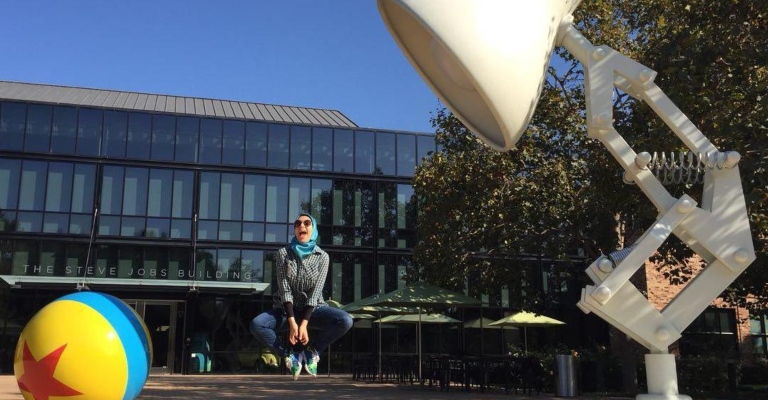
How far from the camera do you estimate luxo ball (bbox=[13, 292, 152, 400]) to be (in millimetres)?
7250

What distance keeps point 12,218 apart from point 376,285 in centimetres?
1261

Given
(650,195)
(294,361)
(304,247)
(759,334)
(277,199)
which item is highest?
(277,199)

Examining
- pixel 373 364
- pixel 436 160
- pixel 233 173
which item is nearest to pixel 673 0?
pixel 436 160

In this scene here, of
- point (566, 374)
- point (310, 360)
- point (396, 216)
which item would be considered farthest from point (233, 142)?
point (310, 360)

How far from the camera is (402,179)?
93.9ft

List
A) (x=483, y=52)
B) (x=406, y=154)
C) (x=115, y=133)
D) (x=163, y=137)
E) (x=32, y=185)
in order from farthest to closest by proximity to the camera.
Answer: (x=406, y=154), (x=163, y=137), (x=115, y=133), (x=32, y=185), (x=483, y=52)

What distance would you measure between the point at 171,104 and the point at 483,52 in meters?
27.5

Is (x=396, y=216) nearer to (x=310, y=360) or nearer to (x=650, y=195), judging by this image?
(x=650, y=195)

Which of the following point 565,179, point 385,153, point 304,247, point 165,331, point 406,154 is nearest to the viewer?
point 304,247

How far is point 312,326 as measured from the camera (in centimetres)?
606

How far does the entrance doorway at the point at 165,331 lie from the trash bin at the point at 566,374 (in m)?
13.9

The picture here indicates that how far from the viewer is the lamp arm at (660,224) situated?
741 centimetres

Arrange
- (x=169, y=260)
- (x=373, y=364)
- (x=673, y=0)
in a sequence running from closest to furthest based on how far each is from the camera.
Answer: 1. (x=673, y=0)
2. (x=373, y=364)
3. (x=169, y=260)

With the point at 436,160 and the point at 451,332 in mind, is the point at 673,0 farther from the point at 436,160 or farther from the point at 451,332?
the point at 451,332
